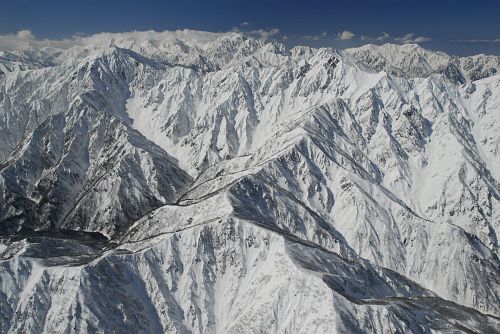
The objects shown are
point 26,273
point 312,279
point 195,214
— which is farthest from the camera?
point 195,214

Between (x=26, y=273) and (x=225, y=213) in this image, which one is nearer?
(x=26, y=273)

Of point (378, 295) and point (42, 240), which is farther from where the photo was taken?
point (42, 240)

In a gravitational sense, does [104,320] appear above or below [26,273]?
below

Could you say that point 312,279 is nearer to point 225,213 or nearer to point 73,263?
point 225,213

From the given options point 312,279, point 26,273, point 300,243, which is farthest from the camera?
point 300,243

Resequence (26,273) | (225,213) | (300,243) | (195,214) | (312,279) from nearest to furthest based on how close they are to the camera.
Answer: (312,279), (26,273), (300,243), (225,213), (195,214)

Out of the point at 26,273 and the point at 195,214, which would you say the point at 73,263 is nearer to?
the point at 26,273

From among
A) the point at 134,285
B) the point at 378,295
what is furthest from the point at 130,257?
the point at 378,295

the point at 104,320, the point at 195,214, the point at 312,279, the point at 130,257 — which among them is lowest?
the point at 104,320

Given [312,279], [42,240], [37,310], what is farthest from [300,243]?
[42,240]
